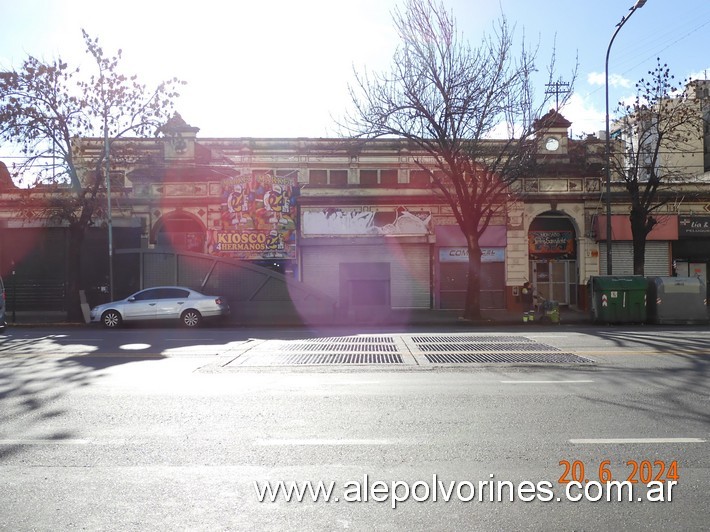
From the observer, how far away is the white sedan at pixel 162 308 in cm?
1888

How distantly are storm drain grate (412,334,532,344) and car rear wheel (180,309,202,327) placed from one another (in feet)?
25.5

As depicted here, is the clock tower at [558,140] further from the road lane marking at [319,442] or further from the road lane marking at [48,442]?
the road lane marking at [48,442]

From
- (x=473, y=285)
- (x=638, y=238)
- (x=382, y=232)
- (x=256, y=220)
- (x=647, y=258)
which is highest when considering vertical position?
(x=256, y=220)

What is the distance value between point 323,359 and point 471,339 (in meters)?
4.60

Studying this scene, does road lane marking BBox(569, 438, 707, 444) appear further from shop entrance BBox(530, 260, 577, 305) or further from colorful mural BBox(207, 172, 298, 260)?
shop entrance BBox(530, 260, 577, 305)

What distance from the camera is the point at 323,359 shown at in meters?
10.9

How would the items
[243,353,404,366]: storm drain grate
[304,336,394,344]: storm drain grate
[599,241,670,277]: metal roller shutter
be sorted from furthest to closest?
[599,241,670,277]: metal roller shutter
[304,336,394,344]: storm drain grate
[243,353,404,366]: storm drain grate

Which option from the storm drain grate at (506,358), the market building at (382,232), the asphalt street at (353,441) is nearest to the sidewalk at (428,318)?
the market building at (382,232)

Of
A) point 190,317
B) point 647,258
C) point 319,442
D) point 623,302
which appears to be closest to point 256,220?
point 190,317

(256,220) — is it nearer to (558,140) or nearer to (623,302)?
(558,140)

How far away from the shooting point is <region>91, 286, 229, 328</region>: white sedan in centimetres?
1888

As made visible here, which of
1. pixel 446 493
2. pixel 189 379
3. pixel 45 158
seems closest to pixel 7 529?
pixel 446 493

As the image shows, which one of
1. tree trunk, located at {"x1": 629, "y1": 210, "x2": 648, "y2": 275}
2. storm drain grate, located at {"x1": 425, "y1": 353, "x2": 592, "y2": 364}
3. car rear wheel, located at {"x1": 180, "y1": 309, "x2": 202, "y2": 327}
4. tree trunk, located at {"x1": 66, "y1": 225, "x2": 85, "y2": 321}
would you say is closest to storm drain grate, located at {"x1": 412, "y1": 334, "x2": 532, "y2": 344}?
storm drain grate, located at {"x1": 425, "y1": 353, "x2": 592, "y2": 364}

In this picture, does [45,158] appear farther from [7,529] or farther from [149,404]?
[7,529]
